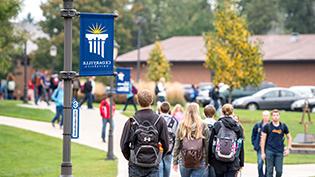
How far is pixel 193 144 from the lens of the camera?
11.5 meters

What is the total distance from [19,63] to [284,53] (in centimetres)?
2729

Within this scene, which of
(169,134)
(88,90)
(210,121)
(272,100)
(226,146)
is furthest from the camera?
(272,100)

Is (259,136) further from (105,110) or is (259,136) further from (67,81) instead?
(105,110)

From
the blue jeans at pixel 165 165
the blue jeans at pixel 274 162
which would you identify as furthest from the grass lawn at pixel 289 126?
the blue jeans at pixel 165 165

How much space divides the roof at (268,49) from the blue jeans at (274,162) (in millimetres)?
40499

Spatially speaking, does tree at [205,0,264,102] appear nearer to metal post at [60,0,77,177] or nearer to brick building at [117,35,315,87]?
brick building at [117,35,315,87]

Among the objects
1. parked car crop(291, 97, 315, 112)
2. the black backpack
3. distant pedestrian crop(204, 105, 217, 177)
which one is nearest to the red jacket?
distant pedestrian crop(204, 105, 217, 177)

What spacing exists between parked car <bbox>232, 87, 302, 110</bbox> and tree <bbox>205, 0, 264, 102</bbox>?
8.35m

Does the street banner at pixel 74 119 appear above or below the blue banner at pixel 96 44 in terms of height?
below

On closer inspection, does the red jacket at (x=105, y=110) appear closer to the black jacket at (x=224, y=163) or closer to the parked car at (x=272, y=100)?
the black jacket at (x=224, y=163)

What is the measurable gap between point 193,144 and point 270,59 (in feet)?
152

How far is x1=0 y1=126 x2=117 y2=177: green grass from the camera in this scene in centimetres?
1803

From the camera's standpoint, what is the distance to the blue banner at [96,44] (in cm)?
1056

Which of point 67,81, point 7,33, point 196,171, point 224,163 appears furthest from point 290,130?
point 67,81
